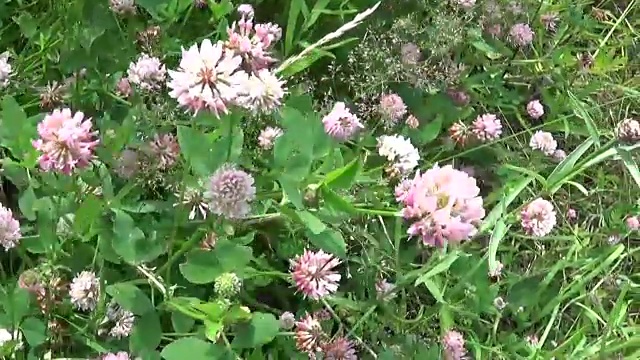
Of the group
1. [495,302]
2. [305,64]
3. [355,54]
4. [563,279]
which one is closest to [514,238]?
[563,279]

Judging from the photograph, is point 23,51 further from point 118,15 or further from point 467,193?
point 467,193

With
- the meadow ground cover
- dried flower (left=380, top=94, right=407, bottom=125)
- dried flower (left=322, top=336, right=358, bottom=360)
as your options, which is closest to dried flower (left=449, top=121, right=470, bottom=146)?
the meadow ground cover

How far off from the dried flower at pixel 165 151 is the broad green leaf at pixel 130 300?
135mm

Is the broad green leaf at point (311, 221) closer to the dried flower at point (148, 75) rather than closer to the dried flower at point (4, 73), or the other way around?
the dried flower at point (148, 75)

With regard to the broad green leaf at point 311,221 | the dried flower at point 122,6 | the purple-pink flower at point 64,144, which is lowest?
the broad green leaf at point 311,221

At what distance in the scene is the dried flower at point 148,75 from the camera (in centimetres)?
100

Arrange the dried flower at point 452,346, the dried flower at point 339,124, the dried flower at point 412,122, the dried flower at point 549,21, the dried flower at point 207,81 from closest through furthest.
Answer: the dried flower at point 207,81 < the dried flower at point 339,124 < the dried flower at point 452,346 < the dried flower at point 412,122 < the dried flower at point 549,21

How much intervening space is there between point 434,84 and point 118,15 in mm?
484

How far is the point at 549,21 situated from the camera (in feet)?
4.96

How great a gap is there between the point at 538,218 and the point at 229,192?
1.86 ft

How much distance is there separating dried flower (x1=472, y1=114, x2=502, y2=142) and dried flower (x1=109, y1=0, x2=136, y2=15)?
22.0 inches

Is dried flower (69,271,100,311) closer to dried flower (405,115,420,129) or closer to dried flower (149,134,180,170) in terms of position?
dried flower (149,134,180,170)

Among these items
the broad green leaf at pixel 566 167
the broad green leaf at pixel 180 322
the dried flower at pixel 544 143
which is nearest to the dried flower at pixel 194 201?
the broad green leaf at pixel 180 322

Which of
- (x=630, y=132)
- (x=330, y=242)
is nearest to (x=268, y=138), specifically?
(x=330, y=242)
